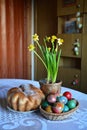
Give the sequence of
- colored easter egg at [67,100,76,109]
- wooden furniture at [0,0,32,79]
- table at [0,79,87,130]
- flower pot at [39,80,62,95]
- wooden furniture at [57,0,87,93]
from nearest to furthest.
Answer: table at [0,79,87,130] < colored easter egg at [67,100,76,109] < flower pot at [39,80,62,95] < wooden furniture at [57,0,87,93] < wooden furniture at [0,0,32,79]

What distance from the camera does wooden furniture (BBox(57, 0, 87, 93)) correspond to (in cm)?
238

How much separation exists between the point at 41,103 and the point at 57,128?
0.62 ft

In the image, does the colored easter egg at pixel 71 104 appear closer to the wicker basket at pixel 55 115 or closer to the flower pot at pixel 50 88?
the wicker basket at pixel 55 115

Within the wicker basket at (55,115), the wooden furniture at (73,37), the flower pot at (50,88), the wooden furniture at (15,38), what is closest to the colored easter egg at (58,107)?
the wicker basket at (55,115)

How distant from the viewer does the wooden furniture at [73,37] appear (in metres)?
2.38

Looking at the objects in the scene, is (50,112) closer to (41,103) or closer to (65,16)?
(41,103)

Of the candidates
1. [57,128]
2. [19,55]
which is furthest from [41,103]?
[19,55]

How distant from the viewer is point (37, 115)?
89cm

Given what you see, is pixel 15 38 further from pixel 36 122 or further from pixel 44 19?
pixel 36 122

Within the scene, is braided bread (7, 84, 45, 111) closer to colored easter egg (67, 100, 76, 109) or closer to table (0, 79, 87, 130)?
table (0, 79, 87, 130)

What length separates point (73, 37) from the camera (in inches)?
97.7

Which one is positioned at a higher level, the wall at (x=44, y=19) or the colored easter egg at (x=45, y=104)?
the wall at (x=44, y=19)

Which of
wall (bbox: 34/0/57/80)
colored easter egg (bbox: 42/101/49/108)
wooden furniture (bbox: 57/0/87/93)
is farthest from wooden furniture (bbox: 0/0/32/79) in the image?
colored easter egg (bbox: 42/101/49/108)

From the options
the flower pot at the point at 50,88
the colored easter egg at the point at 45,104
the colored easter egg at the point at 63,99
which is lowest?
the colored easter egg at the point at 45,104
